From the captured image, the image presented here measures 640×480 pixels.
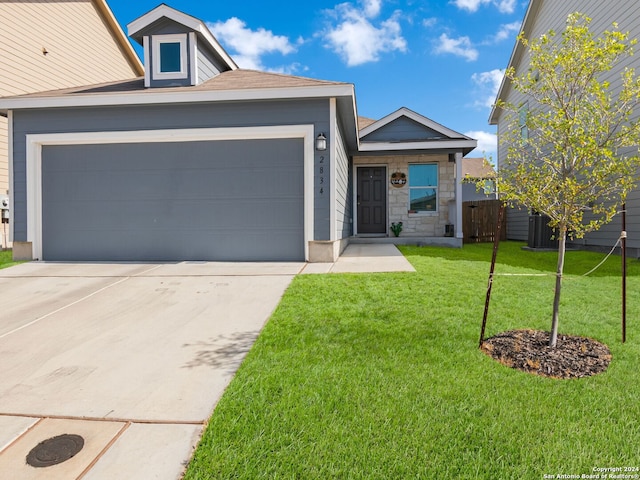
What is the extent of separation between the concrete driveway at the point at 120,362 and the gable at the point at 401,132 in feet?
22.5

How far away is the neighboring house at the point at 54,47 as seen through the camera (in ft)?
32.6

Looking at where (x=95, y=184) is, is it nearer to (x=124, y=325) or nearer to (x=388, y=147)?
(x=124, y=325)

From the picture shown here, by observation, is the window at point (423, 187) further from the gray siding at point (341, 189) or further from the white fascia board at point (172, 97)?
the white fascia board at point (172, 97)

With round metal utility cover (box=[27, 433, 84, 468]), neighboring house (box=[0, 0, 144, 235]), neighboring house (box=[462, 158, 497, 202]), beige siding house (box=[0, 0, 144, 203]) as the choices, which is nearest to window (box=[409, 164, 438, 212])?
neighboring house (box=[462, 158, 497, 202])

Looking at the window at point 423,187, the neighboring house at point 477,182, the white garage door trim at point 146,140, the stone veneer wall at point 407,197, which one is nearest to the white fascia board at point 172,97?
the white garage door trim at point 146,140

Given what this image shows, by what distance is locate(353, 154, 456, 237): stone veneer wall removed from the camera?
1110 cm

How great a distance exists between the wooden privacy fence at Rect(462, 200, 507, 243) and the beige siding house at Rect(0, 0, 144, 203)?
Answer: 42.2ft

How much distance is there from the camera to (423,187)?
36.8 ft

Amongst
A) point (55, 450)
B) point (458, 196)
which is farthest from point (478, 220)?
point (55, 450)

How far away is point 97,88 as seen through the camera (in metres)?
8.11

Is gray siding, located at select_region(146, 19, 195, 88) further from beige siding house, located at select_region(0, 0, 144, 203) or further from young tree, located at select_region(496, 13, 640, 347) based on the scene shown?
young tree, located at select_region(496, 13, 640, 347)

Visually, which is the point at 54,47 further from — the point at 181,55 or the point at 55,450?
the point at 55,450

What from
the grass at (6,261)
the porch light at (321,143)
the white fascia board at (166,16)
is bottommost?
the grass at (6,261)

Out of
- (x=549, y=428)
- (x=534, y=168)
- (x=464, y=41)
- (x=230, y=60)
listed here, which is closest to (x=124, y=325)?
(x=549, y=428)
